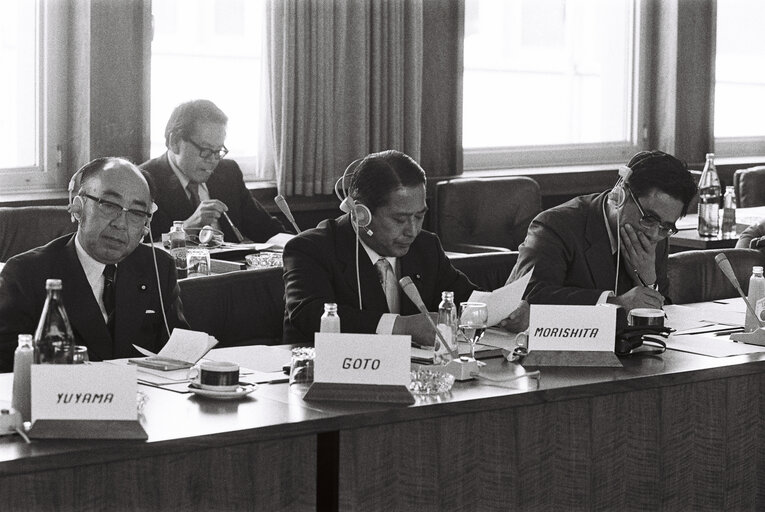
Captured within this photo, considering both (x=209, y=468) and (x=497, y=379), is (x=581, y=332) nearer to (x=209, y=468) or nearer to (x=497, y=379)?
(x=497, y=379)

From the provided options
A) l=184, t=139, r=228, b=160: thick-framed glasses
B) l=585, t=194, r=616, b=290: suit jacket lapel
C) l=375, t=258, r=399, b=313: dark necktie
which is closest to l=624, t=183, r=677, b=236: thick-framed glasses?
l=585, t=194, r=616, b=290: suit jacket lapel

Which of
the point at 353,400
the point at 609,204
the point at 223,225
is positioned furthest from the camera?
the point at 223,225

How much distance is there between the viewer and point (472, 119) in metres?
7.00

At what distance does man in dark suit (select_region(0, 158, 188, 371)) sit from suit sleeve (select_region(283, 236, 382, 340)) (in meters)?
0.34

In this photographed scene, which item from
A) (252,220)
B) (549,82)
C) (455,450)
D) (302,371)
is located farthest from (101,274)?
(549,82)

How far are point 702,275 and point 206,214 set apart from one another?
1.99 meters

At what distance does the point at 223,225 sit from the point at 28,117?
992 mm

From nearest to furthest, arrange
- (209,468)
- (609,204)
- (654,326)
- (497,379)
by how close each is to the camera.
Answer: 1. (209,468)
2. (497,379)
3. (654,326)
4. (609,204)

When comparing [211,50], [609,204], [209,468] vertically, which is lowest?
[209,468]

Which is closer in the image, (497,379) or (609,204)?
(497,379)

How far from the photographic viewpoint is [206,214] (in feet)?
16.5

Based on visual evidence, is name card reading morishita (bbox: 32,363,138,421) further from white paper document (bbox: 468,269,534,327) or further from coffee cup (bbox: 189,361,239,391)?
Answer: white paper document (bbox: 468,269,534,327)

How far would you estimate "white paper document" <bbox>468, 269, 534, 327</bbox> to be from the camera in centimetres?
302

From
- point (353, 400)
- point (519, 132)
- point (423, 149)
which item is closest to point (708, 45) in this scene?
point (519, 132)
